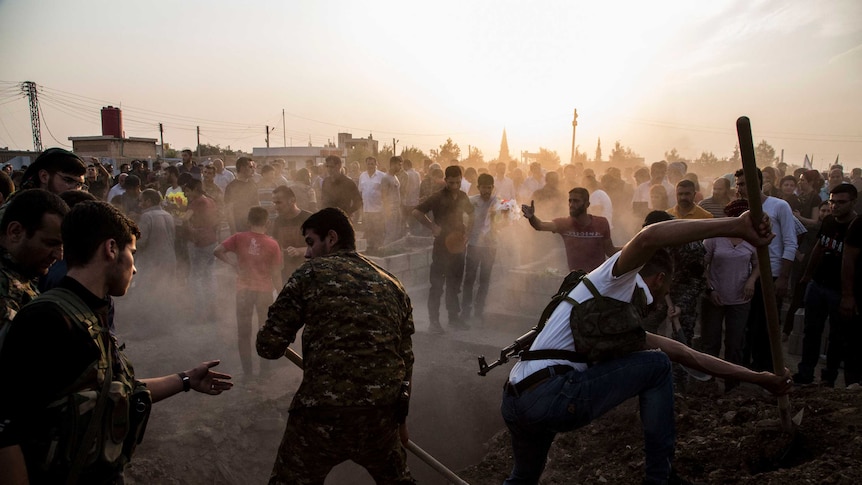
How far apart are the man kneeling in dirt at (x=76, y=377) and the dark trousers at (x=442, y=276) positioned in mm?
5864

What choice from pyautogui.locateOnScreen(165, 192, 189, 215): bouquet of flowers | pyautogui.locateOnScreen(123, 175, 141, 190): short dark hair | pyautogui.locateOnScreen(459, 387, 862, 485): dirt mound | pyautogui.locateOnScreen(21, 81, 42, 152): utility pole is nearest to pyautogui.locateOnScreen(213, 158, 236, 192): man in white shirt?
pyautogui.locateOnScreen(165, 192, 189, 215): bouquet of flowers

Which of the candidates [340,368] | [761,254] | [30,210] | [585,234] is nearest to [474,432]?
[585,234]

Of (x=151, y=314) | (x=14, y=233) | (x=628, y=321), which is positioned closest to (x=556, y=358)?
(x=628, y=321)

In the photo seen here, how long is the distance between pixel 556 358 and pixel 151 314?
7320 millimetres

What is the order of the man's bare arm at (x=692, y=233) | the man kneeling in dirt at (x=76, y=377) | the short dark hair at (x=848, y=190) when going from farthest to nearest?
the short dark hair at (x=848, y=190) < the man's bare arm at (x=692, y=233) < the man kneeling in dirt at (x=76, y=377)

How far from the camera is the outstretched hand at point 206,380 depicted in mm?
2741

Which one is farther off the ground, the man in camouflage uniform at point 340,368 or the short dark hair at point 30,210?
the short dark hair at point 30,210

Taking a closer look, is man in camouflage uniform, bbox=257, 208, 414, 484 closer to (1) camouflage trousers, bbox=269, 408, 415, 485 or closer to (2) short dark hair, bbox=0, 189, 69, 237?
(1) camouflage trousers, bbox=269, 408, 415, 485

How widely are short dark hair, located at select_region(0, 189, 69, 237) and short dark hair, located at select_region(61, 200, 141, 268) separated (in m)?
0.64

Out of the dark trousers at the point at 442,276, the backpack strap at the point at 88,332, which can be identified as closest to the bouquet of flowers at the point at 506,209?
the dark trousers at the point at 442,276

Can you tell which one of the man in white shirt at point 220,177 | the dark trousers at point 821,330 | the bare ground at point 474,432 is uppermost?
the man in white shirt at point 220,177

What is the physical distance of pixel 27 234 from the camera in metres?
2.56

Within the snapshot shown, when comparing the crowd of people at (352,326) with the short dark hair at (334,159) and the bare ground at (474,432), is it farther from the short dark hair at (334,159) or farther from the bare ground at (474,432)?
the short dark hair at (334,159)

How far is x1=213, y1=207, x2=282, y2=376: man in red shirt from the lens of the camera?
6023 mm
